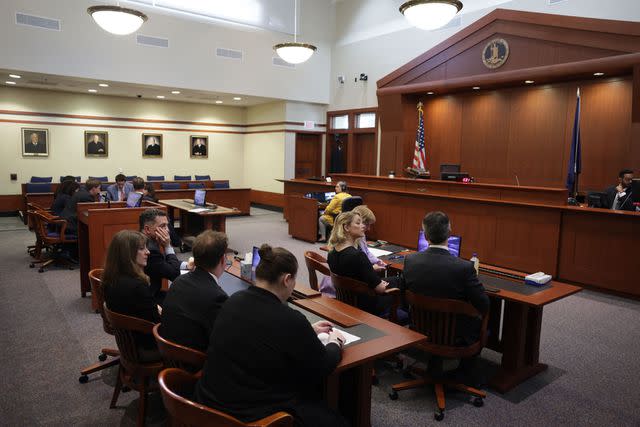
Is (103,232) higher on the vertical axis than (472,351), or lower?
higher

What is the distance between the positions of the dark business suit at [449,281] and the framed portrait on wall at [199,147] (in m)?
12.4

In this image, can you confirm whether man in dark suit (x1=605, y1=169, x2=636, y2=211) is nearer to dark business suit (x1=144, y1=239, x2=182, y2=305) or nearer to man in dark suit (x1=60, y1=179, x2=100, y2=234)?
dark business suit (x1=144, y1=239, x2=182, y2=305)

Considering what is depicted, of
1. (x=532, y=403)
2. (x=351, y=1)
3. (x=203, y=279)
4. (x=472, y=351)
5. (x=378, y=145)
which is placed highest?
(x=351, y=1)

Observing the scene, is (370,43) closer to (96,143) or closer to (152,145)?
(152,145)

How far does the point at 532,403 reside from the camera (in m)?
3.24

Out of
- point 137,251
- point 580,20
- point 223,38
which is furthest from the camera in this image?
point 223,38

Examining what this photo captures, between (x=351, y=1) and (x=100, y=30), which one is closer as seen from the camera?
(x=100, y=30)

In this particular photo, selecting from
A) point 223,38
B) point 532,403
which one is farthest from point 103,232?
point 223,38

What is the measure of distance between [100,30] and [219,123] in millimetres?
5497

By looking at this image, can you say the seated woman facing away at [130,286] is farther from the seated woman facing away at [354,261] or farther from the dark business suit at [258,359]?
the seated woman facing away at [354,261]

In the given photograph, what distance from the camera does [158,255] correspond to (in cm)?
353

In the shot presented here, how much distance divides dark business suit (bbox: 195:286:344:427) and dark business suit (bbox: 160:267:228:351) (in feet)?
1.30

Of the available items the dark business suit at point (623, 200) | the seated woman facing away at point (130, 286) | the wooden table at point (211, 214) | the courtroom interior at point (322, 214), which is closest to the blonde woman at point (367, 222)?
the courtroom interior at point (322, 214)

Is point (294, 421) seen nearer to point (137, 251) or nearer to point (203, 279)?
point (203, 279)
